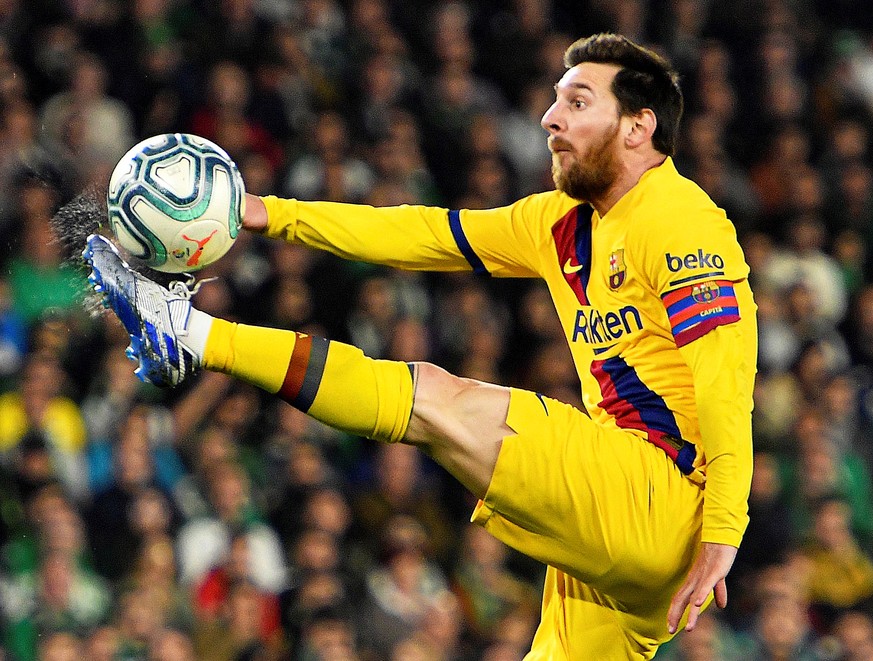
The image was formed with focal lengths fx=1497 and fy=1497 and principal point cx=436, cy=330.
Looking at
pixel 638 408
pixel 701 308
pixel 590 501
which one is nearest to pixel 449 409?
pixel 590 501

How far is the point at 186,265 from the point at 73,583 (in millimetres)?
3446

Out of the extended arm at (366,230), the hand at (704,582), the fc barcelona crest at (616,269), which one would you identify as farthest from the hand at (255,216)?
the hand at (704,582)

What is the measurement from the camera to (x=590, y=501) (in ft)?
14.7

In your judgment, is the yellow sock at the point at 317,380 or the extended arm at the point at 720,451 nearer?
the yellow sock at the point at 317,380

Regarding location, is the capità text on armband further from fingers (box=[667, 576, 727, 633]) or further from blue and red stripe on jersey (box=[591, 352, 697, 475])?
fingers (box=[667, 576, 727, 633])

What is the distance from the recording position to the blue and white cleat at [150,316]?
4.26 metres

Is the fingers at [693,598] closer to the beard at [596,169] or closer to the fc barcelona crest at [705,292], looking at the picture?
the fc barcelona crest at [705,292]

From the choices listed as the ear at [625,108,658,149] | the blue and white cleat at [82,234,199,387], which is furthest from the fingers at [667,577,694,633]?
the blue and white cleat at [82,234,199,387]

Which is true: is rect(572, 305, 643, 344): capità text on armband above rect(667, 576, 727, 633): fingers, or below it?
above

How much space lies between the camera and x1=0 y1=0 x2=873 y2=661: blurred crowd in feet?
25.2

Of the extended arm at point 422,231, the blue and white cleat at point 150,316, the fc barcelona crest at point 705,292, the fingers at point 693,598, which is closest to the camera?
the blue and white cleat at point 150,316

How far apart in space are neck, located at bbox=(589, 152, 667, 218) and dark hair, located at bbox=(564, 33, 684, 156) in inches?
2.5

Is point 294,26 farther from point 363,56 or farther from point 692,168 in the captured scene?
point 692,168

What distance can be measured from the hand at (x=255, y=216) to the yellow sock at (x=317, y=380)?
0.70 metres
